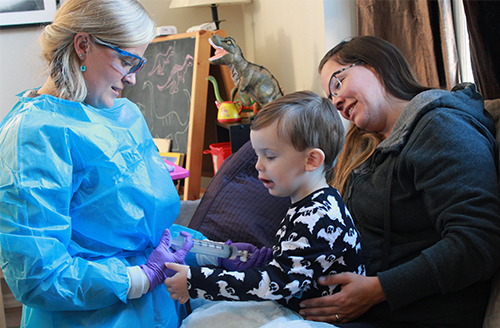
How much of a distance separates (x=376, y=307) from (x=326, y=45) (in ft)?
4.35

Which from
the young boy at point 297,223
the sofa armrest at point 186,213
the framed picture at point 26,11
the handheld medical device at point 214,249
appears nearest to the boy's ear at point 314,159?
the young boy at point 297,223

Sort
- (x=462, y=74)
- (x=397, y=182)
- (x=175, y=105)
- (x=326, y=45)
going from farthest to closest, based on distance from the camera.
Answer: (x=175, y=105) < (x=326, y=45) < (x=462, y=74) < (x=397, y=182)

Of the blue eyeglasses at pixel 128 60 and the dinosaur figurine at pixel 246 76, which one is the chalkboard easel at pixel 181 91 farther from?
the blue eyeglasses at pixel 128 60

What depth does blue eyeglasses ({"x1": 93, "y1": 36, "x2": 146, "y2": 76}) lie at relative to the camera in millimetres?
1011

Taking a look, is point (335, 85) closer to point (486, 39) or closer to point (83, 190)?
point (486, 39)

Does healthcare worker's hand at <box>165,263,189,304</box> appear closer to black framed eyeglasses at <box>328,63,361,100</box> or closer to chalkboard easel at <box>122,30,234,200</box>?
black framed eyeglasses at <box>328,63,361,100</box>

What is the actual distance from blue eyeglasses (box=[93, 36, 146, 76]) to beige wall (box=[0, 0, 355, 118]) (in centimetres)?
37

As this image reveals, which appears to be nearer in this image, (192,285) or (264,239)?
(192,285)

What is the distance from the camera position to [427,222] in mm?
1014

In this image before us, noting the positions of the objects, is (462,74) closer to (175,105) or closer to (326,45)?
(326,45)

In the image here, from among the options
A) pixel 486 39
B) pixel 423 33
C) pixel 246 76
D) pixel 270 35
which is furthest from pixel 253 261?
pixel 270 35

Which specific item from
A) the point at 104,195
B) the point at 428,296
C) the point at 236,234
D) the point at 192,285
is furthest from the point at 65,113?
the point at 428,296

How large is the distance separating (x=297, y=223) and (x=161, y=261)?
0.36 meters

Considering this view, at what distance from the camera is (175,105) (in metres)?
2.86
